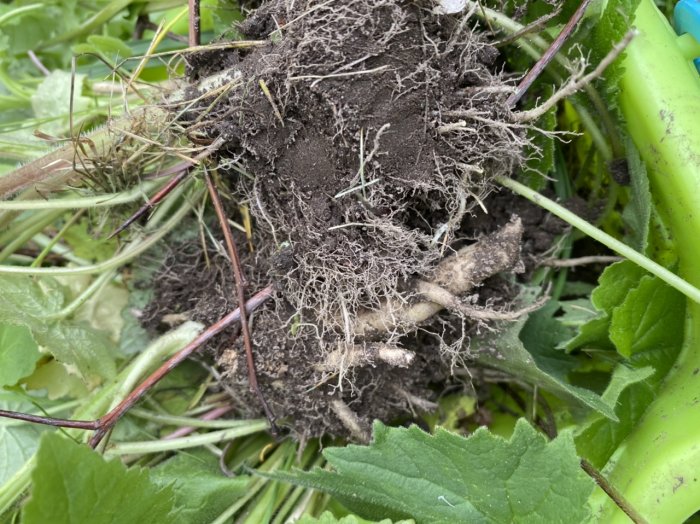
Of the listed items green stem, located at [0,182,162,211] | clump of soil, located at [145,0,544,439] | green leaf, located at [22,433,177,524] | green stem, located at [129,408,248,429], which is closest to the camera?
green leaf, located at [22,433,177,524]

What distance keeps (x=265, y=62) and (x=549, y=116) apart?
0.39 metres

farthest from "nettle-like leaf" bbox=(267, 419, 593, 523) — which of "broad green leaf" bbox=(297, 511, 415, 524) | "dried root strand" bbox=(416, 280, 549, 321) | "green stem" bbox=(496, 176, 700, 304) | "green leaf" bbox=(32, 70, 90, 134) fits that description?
"green leaf" bbox=(32, 70, 90, 134)

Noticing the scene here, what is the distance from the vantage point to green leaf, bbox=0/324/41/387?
3.16ft

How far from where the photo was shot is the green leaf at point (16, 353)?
0.96 m

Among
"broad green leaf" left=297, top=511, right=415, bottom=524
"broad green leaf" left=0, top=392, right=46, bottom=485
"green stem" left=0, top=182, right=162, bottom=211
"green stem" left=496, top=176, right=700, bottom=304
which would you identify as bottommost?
"broad green leaf" left=0, top=392, right=46, bottom=485

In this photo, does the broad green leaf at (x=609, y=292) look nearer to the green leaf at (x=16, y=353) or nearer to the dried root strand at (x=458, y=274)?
the dried root strand at (x=458, y=274)

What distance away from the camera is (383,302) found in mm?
864

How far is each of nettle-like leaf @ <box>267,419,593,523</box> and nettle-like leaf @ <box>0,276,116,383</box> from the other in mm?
385

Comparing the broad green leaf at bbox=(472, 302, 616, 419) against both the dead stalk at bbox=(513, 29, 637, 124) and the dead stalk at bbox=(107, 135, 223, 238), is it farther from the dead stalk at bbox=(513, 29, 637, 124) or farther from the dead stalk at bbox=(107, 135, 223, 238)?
the dead stalk at bbox=(107, 135, 223, 238)

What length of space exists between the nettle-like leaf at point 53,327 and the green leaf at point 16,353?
0.02m

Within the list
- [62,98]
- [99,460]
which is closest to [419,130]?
[99,460]

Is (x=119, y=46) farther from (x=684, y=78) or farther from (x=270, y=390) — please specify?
(x=684, y=78)

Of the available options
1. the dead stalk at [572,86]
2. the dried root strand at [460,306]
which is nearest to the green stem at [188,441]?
the dried root strand at [460,306]

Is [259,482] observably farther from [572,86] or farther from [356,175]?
[572,86]
